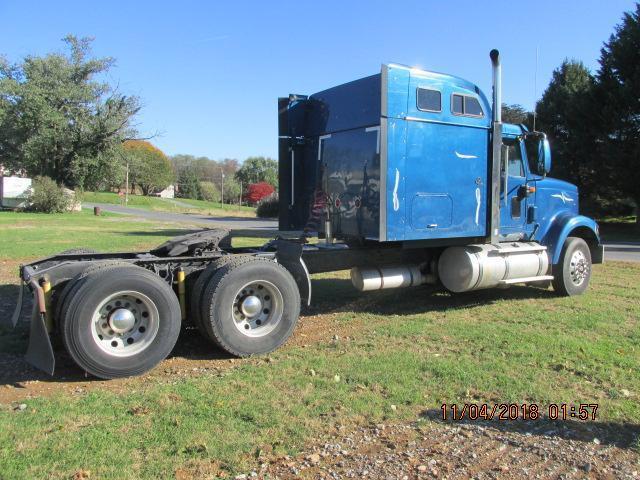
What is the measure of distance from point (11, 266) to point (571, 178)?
98.0 feet

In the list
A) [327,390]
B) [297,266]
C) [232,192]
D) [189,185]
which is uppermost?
[189,185]

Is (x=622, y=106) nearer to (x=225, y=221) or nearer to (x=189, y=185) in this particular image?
(x=225, y=221)

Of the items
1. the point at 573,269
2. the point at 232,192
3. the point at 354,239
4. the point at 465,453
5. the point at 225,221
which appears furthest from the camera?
the point at 232,192

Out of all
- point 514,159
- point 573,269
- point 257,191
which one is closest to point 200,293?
point 514,159

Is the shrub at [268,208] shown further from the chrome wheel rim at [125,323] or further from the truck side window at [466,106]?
the chrome wheel rim at [125,323]

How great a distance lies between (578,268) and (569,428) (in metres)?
5.57

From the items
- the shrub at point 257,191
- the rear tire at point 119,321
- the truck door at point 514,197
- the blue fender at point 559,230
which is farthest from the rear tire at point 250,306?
the shrub at point 257,191

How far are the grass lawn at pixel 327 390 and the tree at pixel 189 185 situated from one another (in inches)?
4548

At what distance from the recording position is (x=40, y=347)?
4.81m

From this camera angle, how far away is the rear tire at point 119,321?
191 inches

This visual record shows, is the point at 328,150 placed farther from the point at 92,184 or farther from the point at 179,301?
the point at 92,184

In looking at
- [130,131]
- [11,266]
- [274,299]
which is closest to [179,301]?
[274,299]

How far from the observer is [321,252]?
7.10m

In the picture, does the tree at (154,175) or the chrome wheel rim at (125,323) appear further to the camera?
the tree at (154,175)
